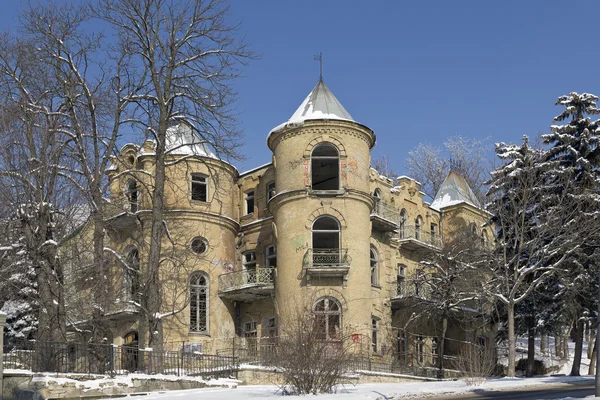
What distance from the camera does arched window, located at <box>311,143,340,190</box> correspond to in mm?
37175

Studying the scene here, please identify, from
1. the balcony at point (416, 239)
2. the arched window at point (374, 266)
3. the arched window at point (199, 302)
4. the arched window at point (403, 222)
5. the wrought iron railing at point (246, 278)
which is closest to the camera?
the wrought iron railing at point (246, 278)

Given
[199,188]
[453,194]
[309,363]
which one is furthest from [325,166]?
[309,363]

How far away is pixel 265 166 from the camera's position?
4034 cm

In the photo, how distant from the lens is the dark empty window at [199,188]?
3966cm

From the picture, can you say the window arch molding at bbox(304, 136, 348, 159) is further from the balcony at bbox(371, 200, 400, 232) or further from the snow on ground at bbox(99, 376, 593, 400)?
the snow on ground at bbox(99, 376, 593, 400)

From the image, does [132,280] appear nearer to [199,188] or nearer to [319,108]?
[199,188]

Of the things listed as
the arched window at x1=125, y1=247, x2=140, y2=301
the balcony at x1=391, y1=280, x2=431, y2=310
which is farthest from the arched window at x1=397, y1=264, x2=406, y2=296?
the arched window at x1=125, y1=247, x2=140, y2=301

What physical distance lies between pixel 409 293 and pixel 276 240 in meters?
7.38

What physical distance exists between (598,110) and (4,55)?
2506cm

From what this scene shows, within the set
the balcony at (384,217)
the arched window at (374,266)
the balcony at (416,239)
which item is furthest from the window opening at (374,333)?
the balcony at (416,239)

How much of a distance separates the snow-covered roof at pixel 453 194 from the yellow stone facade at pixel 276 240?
529 cm

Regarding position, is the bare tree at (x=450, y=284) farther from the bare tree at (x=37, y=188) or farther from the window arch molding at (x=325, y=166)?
the bare tree at (x=37, y=188)

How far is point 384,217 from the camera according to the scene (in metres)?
39.9

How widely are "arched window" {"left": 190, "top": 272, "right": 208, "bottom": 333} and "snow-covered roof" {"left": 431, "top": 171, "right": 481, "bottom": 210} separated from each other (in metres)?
15.4
